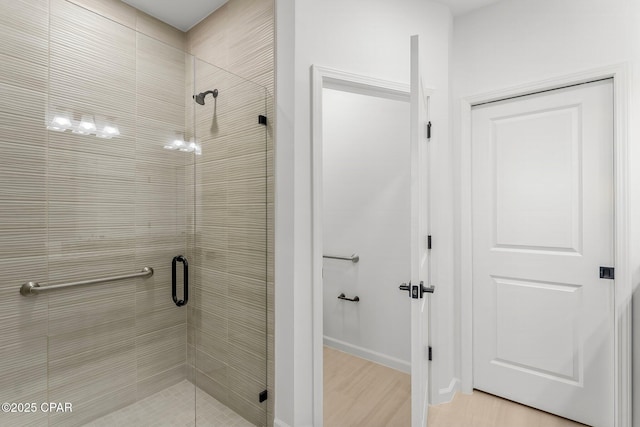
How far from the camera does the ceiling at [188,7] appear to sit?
210 centimetres

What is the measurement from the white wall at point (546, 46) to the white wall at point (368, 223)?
0.45m

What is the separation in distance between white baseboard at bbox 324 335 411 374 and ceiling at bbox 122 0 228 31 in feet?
9.28

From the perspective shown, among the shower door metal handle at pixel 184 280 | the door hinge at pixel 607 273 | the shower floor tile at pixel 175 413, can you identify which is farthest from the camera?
the door hinge at pixel 607 273

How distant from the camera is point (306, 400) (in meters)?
1.69

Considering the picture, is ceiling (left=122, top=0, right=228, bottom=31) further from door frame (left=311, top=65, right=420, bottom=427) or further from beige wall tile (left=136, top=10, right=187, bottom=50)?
door frame (left=311, top=65, right=420, bottom=427)

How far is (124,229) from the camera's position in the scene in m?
1.37

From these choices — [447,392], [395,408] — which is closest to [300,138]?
[395,408]

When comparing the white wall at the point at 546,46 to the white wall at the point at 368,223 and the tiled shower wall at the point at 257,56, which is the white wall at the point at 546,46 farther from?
the tiled shower wall at the point at 257,56

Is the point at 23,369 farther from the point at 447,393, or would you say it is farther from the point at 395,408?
the point at 447,393

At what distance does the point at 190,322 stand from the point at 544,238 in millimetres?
2183

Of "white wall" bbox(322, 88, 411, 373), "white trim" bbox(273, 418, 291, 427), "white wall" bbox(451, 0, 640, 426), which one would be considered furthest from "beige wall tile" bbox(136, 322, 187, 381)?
"white wall" bbox(451, 0, 640, 426)

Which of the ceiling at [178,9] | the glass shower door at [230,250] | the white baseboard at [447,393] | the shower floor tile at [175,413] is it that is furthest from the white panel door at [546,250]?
the ceiling at [178,9]

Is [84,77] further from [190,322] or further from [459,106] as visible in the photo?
[459,106]

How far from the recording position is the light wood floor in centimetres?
191
